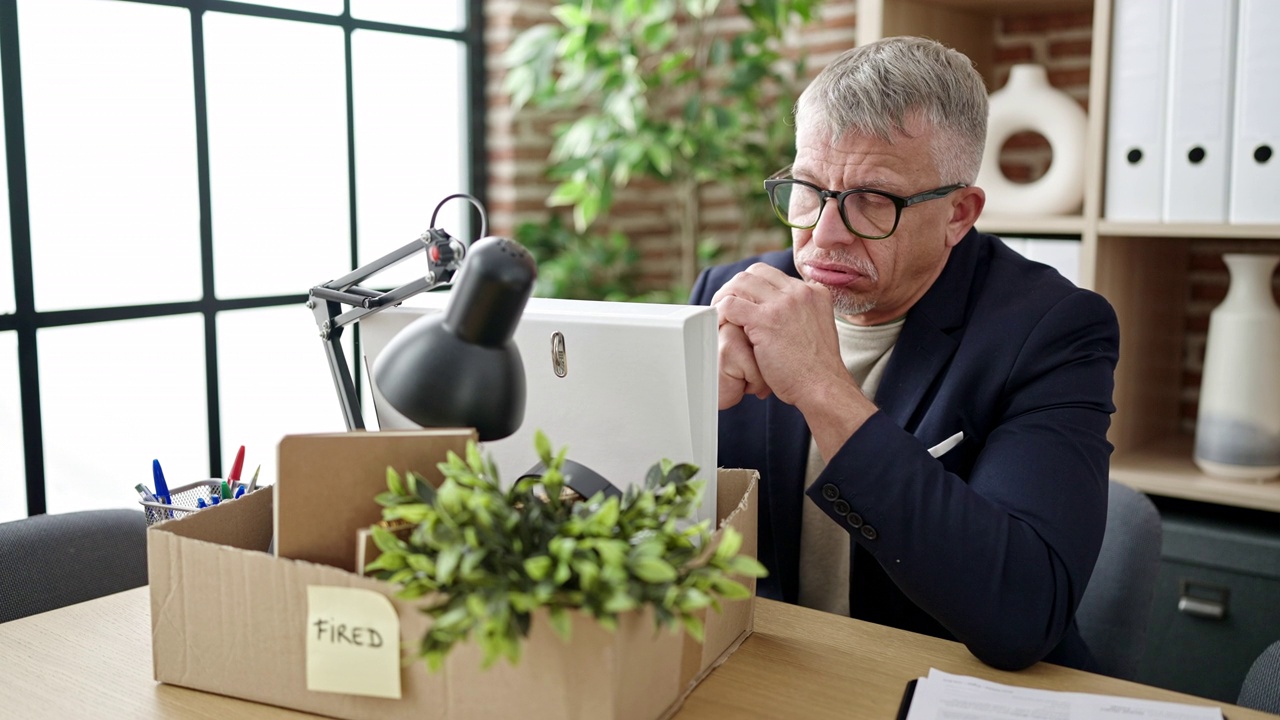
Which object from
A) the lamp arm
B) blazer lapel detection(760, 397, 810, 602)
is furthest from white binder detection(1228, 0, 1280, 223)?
the lamp arm

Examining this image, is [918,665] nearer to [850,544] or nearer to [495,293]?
[850,544]

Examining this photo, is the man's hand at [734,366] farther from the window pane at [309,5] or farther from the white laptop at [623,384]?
the window pane at [309,5]

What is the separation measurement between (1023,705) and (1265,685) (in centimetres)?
51

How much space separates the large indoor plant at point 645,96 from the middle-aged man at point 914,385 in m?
1.09

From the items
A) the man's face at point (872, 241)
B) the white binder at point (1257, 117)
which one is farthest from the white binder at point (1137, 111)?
the man's face at point (872, 241)

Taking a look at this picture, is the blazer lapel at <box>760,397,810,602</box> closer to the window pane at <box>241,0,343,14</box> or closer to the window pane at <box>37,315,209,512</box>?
the window pane at <box>37,315,209,512</box>

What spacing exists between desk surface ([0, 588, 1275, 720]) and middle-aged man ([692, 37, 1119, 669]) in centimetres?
7

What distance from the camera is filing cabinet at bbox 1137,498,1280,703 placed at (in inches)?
81.1

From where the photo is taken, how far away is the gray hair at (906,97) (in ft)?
4.72

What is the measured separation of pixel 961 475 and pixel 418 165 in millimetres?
2015

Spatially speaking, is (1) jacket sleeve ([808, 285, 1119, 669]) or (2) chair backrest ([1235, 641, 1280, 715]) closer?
(1) jacket sleeve ([808, 285, 1119, 669])

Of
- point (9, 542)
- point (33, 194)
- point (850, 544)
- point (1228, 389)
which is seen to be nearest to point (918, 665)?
point (850, 544)

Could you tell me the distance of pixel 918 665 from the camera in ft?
3.62

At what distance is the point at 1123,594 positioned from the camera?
147 cm
